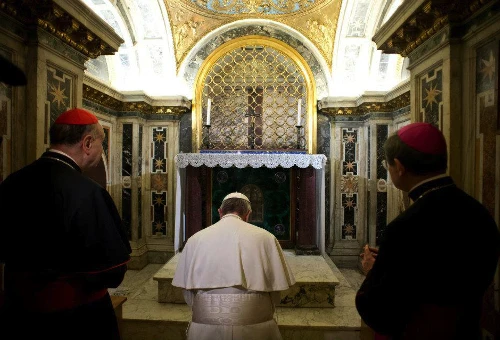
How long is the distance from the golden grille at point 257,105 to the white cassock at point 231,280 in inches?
208

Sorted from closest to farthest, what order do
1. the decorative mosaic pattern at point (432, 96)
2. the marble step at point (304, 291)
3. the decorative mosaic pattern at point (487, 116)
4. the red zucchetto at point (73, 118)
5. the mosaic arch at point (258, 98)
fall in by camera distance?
the red zucchetto at point (73, 118) → the decorative mosaic pattern at point (487, 116) → the decorative mosaic pattern at point (432, 96) → the marble step at point (304, 291) → the mosaic arch at point (258, 98)

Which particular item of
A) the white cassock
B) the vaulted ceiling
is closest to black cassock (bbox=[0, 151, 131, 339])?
the white cassock

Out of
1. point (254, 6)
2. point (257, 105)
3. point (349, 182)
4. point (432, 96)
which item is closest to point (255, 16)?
point (254, 6)

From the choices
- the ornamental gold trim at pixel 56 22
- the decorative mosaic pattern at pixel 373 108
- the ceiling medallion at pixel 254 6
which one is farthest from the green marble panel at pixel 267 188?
the ornamental gold trim at pixel 56 22

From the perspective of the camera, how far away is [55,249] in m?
1.83

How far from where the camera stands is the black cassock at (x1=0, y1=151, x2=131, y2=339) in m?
1.83

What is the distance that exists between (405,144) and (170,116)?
6851mm

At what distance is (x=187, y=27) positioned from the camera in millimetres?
7898

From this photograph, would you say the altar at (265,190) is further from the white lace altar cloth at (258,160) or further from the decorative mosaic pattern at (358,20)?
the decorative mosaic pattern at (358,20)

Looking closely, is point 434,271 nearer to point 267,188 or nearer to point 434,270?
point 434,270

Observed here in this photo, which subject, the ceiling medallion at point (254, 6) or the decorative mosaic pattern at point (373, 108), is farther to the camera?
the ceiling medallion at point (254, 6)

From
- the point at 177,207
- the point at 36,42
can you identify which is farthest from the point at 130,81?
the point at 36,42

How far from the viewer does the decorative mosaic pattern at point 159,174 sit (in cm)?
804

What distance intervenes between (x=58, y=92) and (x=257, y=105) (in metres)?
5.02
